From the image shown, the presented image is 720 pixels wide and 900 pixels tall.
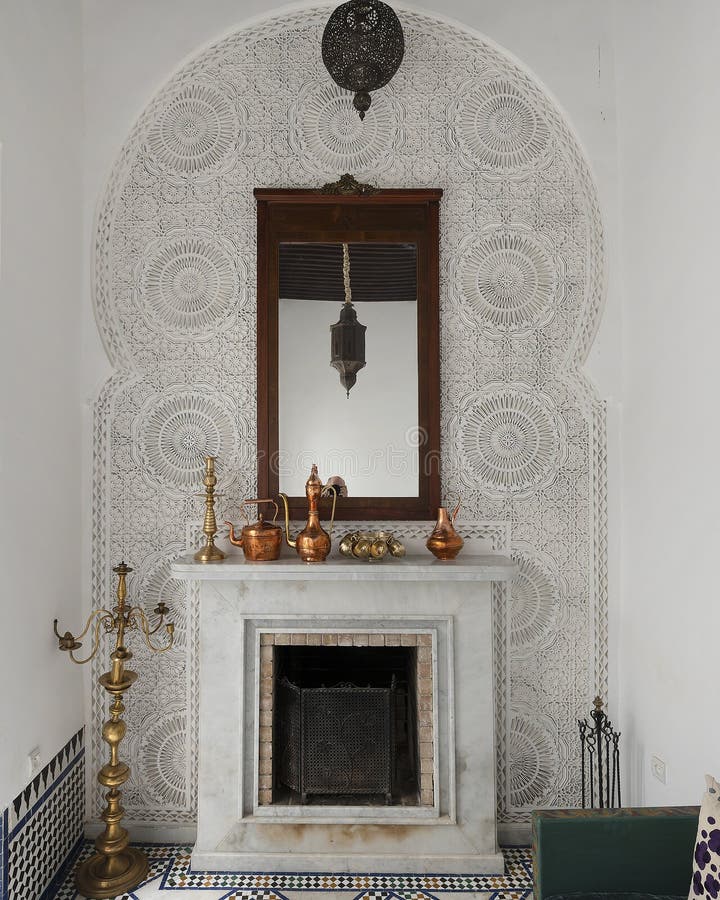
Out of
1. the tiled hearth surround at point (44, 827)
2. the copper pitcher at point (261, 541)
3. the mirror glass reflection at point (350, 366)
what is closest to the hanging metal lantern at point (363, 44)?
the mirror glass reflection at point (350, 366)

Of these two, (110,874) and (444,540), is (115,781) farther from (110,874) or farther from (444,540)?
(444,540)

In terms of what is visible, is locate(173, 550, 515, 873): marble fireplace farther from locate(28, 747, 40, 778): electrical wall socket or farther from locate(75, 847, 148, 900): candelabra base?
locate(28, 747, 40, 778): electrical wall socket

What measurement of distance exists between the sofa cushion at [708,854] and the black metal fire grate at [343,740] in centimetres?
116

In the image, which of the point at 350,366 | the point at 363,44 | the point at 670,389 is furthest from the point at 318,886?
the point at 363,44

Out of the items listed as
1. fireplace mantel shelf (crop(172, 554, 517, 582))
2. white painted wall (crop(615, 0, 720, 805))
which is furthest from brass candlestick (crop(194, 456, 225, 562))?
white painted wall (crop(615, 0, 720, 805))

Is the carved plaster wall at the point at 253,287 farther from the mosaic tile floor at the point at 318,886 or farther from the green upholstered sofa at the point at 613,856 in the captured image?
the green upholstered sofa at the point at 613,856

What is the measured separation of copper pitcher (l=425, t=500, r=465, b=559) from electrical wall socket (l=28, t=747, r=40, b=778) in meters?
1.57

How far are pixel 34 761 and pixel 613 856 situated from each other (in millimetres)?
1865

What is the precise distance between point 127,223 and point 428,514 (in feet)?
5.81

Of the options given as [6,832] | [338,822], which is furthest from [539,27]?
[6,832]

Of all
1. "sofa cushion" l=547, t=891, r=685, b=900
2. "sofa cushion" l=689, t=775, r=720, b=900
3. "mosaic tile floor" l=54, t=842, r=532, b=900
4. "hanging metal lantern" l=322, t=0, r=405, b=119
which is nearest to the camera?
"sofa cushion" l=689, t=775, r=720, b=900

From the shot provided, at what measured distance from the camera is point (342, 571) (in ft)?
7.72

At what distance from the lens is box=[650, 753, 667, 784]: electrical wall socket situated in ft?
7.44

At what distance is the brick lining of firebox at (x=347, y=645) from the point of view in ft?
8.04
